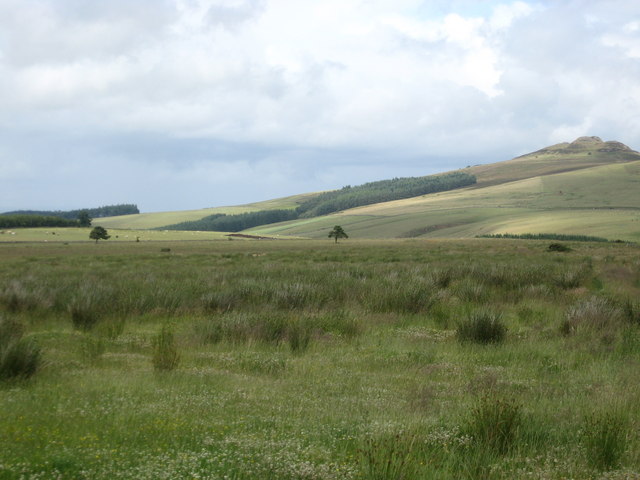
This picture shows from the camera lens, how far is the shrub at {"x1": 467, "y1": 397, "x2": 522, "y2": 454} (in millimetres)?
5344

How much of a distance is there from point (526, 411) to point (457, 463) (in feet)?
5.81

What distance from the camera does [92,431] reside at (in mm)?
5426

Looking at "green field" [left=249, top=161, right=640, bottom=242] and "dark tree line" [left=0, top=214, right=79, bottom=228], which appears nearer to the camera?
"green field" [left=249, top=161, right=640, bottom=242]

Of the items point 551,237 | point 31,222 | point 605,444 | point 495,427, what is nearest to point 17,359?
point 495,427

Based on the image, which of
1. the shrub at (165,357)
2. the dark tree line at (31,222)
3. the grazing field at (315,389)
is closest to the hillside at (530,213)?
the dark tree line at (31,222)

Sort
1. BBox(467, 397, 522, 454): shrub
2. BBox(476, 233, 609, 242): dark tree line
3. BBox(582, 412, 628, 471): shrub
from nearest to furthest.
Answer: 1. BBox(582, 412, 628, 471): shrub
2. BBox(467, 397, 522, 454): shrub
3. BBox(476, 233, 609, 242): dark tree line

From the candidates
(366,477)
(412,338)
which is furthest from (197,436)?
(412,338)

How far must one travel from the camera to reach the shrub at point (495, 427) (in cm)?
534

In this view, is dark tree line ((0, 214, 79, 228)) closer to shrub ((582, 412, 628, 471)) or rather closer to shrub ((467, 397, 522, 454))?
shrub ((467, 397, 522, 454))

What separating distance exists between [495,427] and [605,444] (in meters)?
0.96

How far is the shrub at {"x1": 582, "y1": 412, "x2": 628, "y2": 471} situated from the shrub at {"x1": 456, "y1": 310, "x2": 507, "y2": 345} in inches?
215

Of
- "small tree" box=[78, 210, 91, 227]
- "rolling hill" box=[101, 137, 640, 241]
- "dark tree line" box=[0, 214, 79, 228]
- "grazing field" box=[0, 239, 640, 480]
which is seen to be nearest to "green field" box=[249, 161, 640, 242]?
"rolling hill" box=[101, 137, 640, 241]

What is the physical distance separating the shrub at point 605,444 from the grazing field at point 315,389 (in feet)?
0.05

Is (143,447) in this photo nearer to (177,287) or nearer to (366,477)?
(366,477)
